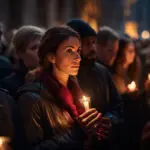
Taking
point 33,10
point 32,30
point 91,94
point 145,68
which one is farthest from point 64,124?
point 33,10

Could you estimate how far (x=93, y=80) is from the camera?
4.04 metres

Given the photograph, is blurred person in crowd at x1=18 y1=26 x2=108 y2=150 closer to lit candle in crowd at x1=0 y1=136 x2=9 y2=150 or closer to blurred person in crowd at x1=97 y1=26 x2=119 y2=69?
lit candle in crowd at x1=0 y1=136 x2=9 y2=150

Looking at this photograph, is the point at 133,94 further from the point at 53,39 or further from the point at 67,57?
the point at 53,39

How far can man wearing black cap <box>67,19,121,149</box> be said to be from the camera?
3939mm

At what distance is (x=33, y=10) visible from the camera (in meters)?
22.8

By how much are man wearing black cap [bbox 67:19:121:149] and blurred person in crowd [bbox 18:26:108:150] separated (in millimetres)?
644

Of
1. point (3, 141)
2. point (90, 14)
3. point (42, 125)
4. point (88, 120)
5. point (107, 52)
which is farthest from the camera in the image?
point (90, 14)

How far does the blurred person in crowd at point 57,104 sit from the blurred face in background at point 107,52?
165 centimetres

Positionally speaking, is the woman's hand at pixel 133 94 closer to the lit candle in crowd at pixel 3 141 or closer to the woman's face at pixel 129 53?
the woman's face at pixel 129 53

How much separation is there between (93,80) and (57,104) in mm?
1049

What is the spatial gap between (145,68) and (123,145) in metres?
3.93

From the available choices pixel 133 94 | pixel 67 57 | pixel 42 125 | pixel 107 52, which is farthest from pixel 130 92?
pixel 42 125

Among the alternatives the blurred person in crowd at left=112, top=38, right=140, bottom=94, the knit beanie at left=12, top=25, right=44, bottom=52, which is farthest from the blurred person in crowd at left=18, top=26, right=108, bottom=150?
the blurred person in crowd at left=112, top=38, right=140, bottom=94

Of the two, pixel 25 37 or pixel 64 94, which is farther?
pixel 25 37
